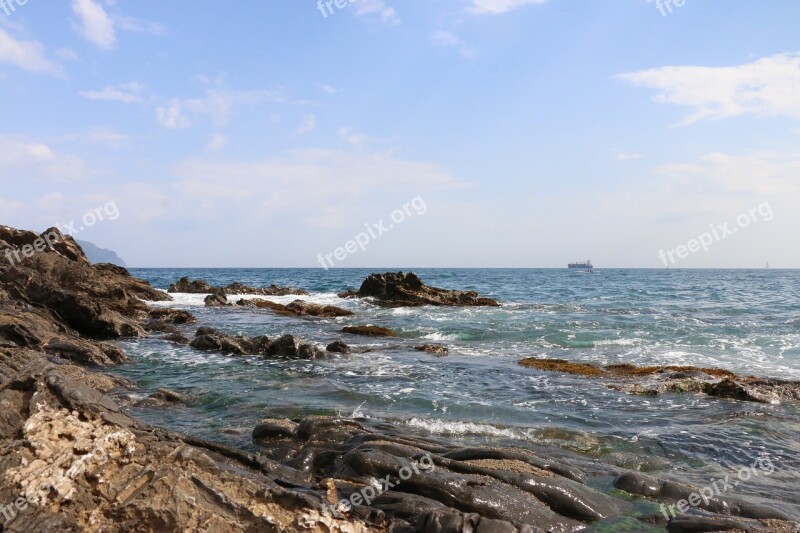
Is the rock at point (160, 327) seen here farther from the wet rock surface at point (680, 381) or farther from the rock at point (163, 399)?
the wet rock surface at point (680, 381)

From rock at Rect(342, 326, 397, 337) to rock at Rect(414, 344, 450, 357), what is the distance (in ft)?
11.8

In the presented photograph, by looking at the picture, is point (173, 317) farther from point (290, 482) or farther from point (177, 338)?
point (290, 482)

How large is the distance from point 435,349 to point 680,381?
7.46 m

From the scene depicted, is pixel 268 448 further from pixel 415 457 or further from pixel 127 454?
pixel 127 454

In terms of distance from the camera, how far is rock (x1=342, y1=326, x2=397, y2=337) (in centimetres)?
2263

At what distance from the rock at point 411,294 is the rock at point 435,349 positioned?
55.2ft

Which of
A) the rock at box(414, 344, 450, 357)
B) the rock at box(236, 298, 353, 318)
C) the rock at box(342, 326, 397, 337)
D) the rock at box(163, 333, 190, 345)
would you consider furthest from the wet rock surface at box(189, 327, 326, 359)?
the rock at box(236, 298, 353, 318)

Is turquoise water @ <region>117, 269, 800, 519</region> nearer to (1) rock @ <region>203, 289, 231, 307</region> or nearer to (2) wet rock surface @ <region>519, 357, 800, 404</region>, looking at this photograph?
(2) wet rock surface @ <region>519, 357, 800, 404</region>

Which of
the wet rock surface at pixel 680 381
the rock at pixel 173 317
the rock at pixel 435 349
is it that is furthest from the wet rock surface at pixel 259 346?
the rock at pixel 173 317

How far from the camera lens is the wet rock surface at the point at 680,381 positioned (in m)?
12.2

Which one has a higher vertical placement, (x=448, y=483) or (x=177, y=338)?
(x=448, y=483)

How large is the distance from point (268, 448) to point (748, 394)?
10.1m

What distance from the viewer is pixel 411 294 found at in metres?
37.4

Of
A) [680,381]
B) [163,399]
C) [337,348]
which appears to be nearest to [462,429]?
[163,399]
